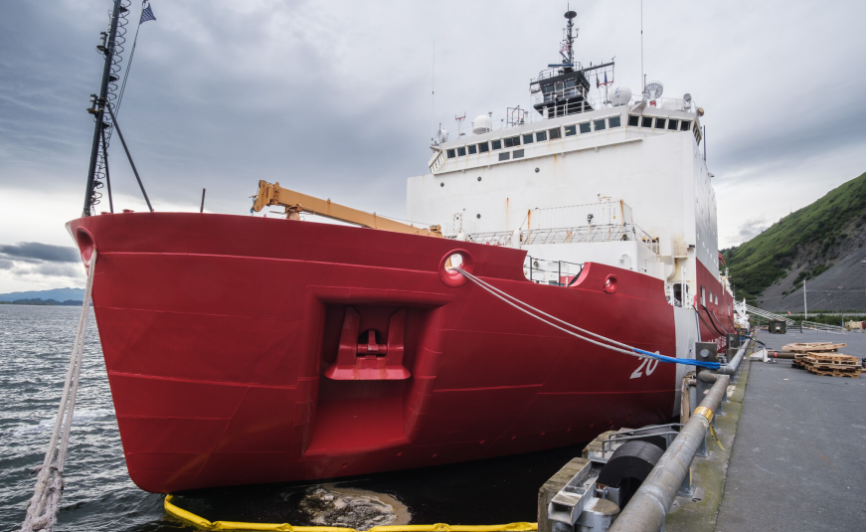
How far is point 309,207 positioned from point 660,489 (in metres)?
5.83

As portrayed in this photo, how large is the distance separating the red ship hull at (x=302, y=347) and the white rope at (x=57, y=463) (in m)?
0.38

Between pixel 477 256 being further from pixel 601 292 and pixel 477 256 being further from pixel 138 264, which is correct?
pixel 138 264

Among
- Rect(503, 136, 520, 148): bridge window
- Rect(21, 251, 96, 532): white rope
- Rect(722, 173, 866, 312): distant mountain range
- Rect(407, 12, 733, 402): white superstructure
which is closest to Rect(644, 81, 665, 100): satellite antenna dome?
Rect(407, 12, 733, 402): white superstructure

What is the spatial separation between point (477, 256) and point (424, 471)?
2967 millimetres

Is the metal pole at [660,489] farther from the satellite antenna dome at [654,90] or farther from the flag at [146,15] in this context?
the satellite antenna dome at [654,90]

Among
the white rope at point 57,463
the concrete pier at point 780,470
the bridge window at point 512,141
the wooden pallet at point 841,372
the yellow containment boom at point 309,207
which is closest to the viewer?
the concrete pier at point 780,470

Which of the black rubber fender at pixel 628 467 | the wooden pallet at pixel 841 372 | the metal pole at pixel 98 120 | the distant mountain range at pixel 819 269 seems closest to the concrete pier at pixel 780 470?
the black rubber fender at pixel 628 467

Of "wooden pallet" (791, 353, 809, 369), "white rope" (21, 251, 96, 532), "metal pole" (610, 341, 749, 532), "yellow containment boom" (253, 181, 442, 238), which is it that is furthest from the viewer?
"wooden pallet" (791, 353, 809, 369)

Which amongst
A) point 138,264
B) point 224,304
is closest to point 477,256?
point 224,304

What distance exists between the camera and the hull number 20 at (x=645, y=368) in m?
7.62

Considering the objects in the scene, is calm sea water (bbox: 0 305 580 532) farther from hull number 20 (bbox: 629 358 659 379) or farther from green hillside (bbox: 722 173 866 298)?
green hillside (bbox: 722 173 866 298)

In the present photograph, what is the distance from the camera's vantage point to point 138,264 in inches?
183

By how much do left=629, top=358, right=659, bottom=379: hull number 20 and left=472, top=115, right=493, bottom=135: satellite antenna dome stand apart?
8162 millimetres

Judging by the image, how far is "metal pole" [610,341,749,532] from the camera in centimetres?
192
